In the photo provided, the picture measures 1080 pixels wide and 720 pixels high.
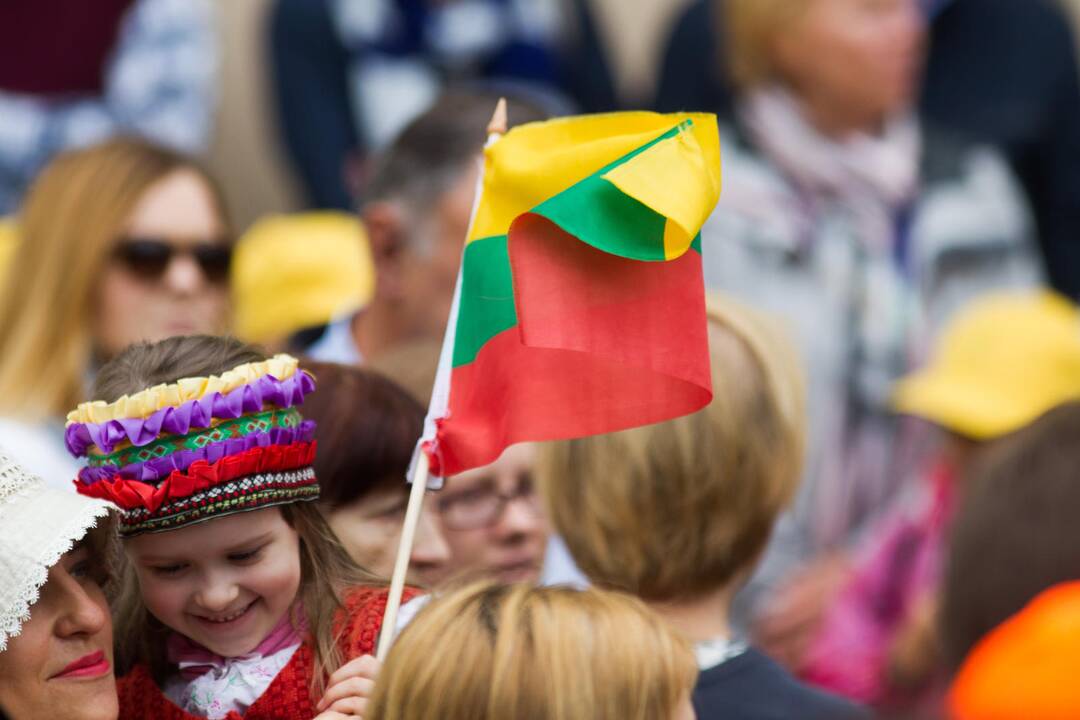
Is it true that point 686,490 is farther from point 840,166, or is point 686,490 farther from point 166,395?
point 840,166

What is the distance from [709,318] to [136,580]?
1.22 metres

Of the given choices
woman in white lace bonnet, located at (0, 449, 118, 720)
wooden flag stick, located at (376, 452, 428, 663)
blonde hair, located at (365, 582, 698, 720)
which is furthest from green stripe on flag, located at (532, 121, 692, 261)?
woman in white lace bonnet, located at (0, 449, 118, 720)

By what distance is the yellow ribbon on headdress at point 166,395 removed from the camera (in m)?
2.39

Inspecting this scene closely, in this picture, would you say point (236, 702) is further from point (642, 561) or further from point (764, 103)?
point (764, 103)

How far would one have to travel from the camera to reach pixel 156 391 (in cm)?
239

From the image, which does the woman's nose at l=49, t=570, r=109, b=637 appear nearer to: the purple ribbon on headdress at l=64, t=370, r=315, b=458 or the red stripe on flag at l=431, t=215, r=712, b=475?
the purple ribbon on headdress at l=64, t=370, r=315, b=458

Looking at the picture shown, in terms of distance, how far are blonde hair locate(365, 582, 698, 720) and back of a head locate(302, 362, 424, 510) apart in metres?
0.56

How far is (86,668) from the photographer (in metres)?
2.39

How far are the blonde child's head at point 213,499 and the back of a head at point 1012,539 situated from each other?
0.84m

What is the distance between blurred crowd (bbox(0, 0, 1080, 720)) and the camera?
7.98 ft

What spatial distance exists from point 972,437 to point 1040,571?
2.63m

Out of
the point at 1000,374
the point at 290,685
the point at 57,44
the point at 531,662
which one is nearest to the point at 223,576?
the point at 290,685

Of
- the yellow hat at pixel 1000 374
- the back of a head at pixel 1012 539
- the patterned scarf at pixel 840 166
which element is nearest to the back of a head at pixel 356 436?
the back of a head at pixel 1012 539

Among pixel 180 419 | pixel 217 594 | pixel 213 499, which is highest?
pixel 180 419
